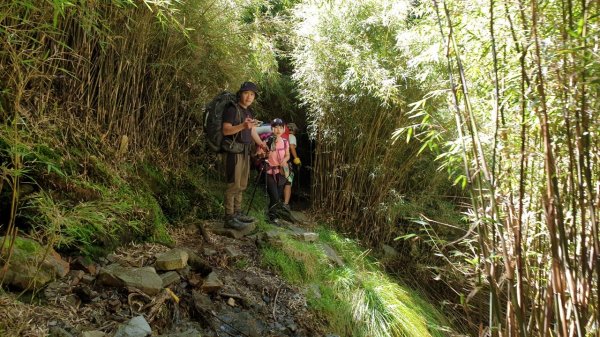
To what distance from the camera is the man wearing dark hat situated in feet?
10.7

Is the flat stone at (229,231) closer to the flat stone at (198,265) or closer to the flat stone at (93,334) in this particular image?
the flat stone at (198,265)

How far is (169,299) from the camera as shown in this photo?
2.10m

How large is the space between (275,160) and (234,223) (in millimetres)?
1044

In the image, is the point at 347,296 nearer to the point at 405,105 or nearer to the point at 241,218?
the point at 241,218

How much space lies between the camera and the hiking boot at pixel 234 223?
3.39 meters

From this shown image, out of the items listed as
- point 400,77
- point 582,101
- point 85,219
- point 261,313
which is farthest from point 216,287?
point 400,77

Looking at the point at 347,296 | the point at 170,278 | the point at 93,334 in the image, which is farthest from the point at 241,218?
the point at 93,334

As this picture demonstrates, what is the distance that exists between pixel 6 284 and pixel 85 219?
444mm

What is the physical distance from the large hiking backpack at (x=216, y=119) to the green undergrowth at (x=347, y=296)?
3.04 ft

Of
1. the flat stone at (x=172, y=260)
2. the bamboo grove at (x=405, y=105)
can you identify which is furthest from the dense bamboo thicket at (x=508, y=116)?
the flat stone at (x=172, y=260)

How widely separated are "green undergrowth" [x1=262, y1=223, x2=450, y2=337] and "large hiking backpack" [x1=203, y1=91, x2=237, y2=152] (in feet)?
3.04

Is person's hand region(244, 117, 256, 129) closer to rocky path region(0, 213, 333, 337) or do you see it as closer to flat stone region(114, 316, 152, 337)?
rocky path region(0, 213, 333, 337)

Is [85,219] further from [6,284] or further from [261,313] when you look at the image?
[261,313]

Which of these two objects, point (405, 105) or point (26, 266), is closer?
point (26, 266)
